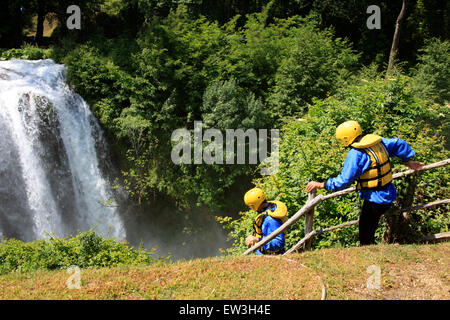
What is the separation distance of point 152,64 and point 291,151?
31.4ft

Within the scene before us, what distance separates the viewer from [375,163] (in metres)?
4.11

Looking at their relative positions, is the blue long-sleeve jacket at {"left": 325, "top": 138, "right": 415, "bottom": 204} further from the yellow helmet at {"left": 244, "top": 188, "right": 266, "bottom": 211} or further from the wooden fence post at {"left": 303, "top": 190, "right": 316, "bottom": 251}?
the yellow helmet at {"left": 244, "top": 188, "right": 266, "bottom": 211}

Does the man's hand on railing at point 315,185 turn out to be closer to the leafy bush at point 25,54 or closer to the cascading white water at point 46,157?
the cascading white water at point 46,157

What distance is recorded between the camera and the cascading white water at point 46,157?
13.4m

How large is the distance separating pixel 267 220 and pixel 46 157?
12.9 m

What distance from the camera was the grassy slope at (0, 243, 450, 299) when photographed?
374cm

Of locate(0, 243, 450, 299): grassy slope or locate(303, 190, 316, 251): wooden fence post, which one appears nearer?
locate(0, 243, 450, 299): grassy slope

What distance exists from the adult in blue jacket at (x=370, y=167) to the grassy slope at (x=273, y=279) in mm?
800

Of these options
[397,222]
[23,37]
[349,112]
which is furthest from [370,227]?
[23,37]

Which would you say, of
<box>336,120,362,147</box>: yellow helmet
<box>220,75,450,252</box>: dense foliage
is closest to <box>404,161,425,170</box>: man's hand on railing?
<box>220,75,450,252</box>: dense foliage

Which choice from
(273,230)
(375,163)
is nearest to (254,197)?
(273,230)

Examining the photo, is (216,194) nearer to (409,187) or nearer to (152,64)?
(152,64)

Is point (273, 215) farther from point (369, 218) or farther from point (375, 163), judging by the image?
point (375, 163)

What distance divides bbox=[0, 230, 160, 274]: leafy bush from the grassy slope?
3.30 m
